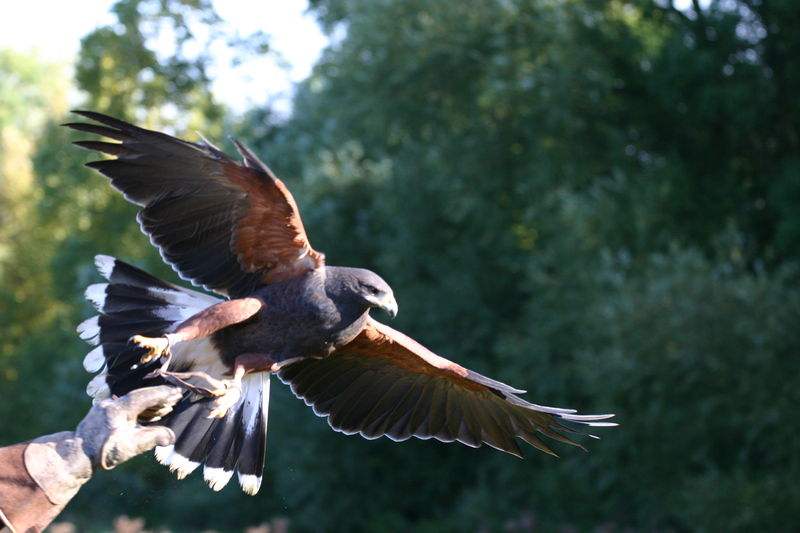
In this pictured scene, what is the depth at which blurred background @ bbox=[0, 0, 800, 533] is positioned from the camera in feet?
39.5

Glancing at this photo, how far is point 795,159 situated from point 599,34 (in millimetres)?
3444

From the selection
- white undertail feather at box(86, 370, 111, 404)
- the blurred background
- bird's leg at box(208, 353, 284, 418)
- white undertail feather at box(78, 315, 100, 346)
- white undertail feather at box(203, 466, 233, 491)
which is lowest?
the blurred background

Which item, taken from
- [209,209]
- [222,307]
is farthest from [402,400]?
[209,209]

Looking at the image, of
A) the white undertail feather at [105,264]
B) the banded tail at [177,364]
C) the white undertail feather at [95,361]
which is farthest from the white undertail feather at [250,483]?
the white undertail feather at [105,264]

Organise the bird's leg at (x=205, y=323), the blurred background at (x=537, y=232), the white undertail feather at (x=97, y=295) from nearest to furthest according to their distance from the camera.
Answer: the bird's leg at (x=205, y=323) → the white undertail feather at (x=97, y=295) → the blurred background at (x=537, y=232)

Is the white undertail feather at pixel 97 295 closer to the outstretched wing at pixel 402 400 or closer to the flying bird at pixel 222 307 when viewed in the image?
the flying bird at pixel 222 307

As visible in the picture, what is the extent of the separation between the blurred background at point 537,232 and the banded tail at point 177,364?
725cm

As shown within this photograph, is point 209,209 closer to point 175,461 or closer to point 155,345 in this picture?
point 155,345

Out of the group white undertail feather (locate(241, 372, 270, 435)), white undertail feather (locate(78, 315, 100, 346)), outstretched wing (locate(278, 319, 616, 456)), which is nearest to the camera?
Answer: white undertail feather (locate(78, 315, 100, 346))

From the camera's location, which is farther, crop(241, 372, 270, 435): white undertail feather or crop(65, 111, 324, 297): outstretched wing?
crop(241, 372, 270, 435): white undertail feather

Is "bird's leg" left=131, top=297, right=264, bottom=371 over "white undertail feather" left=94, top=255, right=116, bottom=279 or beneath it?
beneath

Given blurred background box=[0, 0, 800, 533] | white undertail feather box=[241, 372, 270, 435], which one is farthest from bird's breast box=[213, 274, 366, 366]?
blurred background box=[0, 0, 800, 533]

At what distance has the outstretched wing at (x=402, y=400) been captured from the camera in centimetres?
621

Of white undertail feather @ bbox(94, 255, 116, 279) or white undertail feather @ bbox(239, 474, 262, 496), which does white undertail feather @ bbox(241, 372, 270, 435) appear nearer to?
white undertail feather @ bbox(239, 474, 262, 496)
